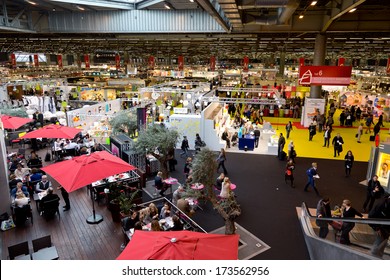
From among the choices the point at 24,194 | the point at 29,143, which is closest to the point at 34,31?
the point at 29,143

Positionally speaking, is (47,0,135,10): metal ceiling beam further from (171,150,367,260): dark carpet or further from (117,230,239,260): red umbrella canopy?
(117,230,239,260): red umbrella canopy

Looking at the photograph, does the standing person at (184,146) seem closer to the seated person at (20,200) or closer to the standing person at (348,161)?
the standing person at (348,161)

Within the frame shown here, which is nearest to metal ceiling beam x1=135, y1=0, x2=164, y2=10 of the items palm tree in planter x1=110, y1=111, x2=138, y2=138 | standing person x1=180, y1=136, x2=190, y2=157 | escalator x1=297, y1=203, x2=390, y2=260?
palm tree in planter x1=110, y1=111, x2=138, y2=138

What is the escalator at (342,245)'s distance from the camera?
502 centimetres

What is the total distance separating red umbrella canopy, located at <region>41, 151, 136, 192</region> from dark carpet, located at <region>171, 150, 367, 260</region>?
2.83 metres

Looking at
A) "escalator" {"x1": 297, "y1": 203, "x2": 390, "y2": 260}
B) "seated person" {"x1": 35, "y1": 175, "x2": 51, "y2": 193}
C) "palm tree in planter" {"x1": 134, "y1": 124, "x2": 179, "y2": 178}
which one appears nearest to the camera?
"escalator" {"x1": 297, "y1": 203, "x2": 390, "y2": 260}

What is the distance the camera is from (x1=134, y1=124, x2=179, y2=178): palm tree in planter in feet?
32.9

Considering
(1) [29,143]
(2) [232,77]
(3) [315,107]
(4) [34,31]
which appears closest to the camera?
(1) [29,143]

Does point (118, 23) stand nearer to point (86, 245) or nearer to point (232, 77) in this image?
point (86, 245)

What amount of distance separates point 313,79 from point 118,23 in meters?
10.7

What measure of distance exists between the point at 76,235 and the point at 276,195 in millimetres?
6251

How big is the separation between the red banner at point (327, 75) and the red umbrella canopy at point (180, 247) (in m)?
13.4

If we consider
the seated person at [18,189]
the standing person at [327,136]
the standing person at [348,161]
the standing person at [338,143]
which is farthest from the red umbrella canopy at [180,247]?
the standing person at [327,136]

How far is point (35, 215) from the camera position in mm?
8234
